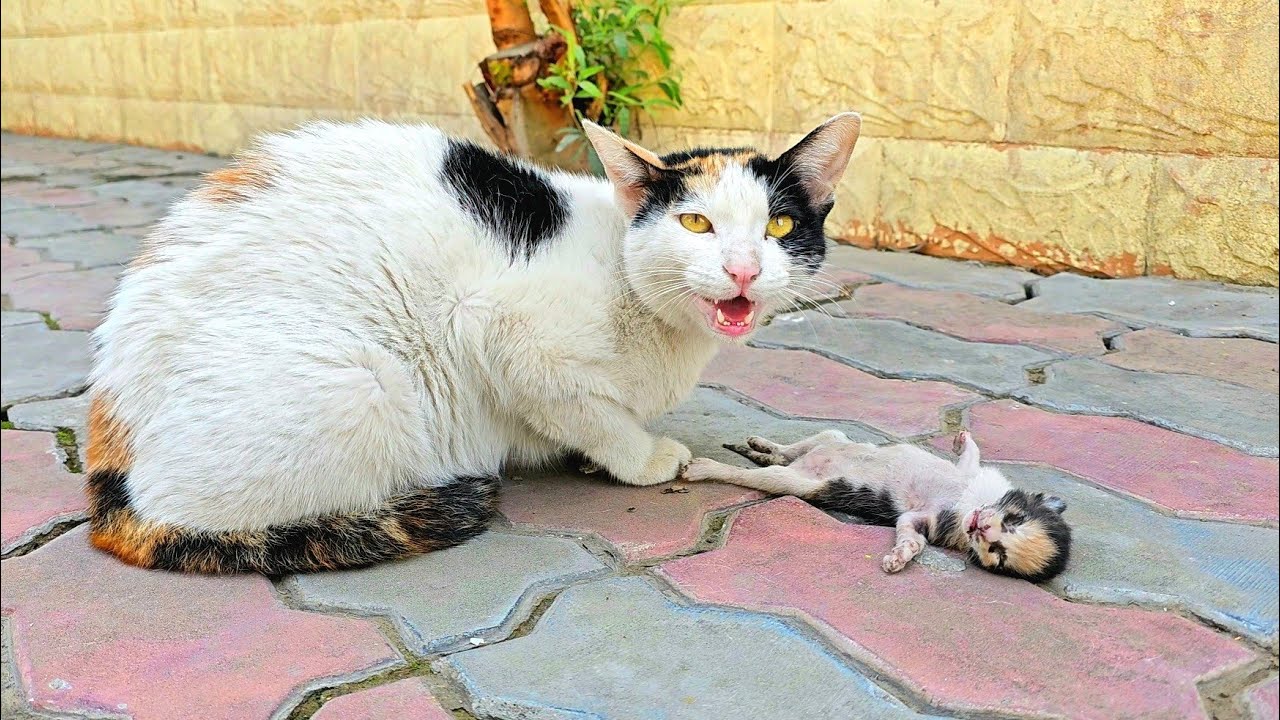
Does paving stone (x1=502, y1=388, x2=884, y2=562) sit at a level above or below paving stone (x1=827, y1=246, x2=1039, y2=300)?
below

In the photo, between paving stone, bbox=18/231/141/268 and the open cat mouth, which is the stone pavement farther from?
paving stone, bbox=18/231/141/268

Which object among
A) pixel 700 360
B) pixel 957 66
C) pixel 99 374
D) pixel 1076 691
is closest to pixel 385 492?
pixel 99 374

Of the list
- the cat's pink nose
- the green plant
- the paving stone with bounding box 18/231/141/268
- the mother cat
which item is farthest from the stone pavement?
the green plant

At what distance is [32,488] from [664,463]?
1.57m

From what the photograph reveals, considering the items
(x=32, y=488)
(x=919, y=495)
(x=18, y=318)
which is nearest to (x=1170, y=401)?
(x=919, y=495)

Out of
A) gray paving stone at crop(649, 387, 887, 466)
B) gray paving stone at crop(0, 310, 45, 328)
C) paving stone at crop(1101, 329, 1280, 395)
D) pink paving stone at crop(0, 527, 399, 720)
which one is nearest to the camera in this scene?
pink paving stone at crop(0, 527, 399, 720)

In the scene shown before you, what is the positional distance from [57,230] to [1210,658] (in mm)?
6378

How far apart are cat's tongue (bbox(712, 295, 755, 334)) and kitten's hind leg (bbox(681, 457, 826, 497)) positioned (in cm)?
37

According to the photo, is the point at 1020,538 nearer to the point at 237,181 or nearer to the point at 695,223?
the point at 695,223

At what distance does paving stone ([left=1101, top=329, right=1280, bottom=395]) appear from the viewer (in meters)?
3.09

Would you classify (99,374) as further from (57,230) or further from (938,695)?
(57,230)

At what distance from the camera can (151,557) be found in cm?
211

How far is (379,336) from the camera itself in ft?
7.37

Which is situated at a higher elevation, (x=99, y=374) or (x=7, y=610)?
(x=99, y=374)
